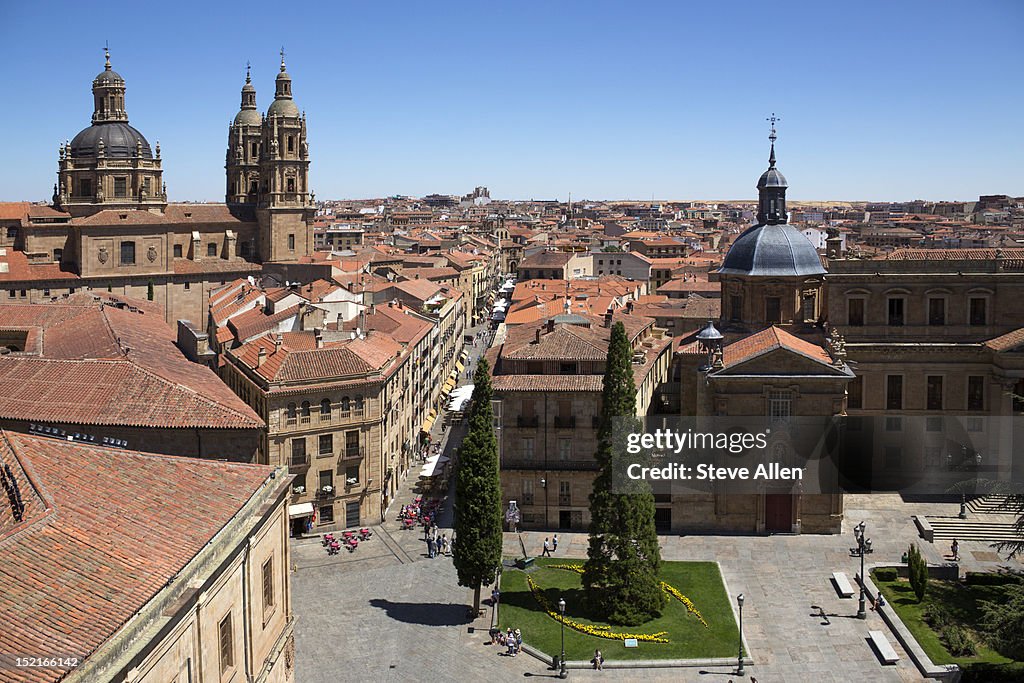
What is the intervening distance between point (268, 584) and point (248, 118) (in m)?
99.9

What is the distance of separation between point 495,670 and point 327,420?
17.2 metres

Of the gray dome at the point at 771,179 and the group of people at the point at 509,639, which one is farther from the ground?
the gray dome at the point at 771,179

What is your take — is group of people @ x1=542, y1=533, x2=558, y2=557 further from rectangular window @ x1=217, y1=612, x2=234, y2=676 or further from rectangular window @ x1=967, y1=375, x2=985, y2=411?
rectangular window @ x1=217, y1=612, x2=234, y2=676

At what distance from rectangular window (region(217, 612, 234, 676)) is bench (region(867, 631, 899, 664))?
23.3 m

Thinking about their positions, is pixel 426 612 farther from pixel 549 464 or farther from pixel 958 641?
pixel 958 641

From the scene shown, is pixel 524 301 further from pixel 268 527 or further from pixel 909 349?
pixel 268 527

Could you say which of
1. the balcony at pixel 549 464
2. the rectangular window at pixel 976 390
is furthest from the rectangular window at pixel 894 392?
Answer: the balcony at pixel 549 464

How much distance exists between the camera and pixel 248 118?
118 meters

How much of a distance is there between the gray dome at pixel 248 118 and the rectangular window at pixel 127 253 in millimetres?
28341

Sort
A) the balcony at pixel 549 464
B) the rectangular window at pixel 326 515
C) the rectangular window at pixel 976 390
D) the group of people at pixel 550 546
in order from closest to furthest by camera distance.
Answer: the group of people at pixel 550 546 → the balcony at pixel 549 464 → the rectangular window at pixel 326 515 → the rectangular window at pixel 976 390

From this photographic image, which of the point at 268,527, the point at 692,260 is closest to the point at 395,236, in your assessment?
the point at 692,260

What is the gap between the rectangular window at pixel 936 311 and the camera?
53.6m

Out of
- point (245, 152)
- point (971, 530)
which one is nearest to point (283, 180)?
point (245, 152)

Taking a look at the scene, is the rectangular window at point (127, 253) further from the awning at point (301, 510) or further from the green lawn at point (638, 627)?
the green lawn at point (638, 627)
